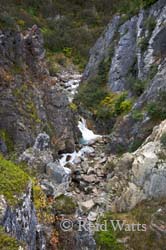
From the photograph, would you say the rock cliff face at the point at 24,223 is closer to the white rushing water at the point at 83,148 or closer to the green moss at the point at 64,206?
the green moss at the point at 64,206

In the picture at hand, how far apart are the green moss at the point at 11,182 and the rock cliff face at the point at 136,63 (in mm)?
9440

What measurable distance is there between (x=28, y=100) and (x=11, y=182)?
9.10 metres

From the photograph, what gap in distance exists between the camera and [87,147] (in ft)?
56.9

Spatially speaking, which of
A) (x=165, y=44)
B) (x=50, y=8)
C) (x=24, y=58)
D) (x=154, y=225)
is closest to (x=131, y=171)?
(x=154, y=225)

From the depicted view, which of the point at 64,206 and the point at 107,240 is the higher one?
the point at 64,206

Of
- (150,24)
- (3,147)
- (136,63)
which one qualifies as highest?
(150,24)

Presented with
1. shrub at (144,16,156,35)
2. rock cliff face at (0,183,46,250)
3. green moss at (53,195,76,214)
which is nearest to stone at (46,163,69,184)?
green moss at (53,195,76,214)

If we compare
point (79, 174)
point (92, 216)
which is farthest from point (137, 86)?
point (92, 216)

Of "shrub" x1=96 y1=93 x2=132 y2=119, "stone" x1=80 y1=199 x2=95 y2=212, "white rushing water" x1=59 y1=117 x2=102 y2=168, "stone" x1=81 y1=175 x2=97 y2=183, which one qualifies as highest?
"shrub" x1=96 y1=93 x2=132 y2=119

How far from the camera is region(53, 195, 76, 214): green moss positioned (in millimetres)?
7543

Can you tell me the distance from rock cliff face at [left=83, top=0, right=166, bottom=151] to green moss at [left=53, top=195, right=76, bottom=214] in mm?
7457

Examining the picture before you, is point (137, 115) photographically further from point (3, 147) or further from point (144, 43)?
point (3, 147)

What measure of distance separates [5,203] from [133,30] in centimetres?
1932

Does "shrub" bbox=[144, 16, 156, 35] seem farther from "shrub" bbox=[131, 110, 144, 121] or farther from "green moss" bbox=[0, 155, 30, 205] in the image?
"green moss" bbox=[0, 155, 30, 205]
